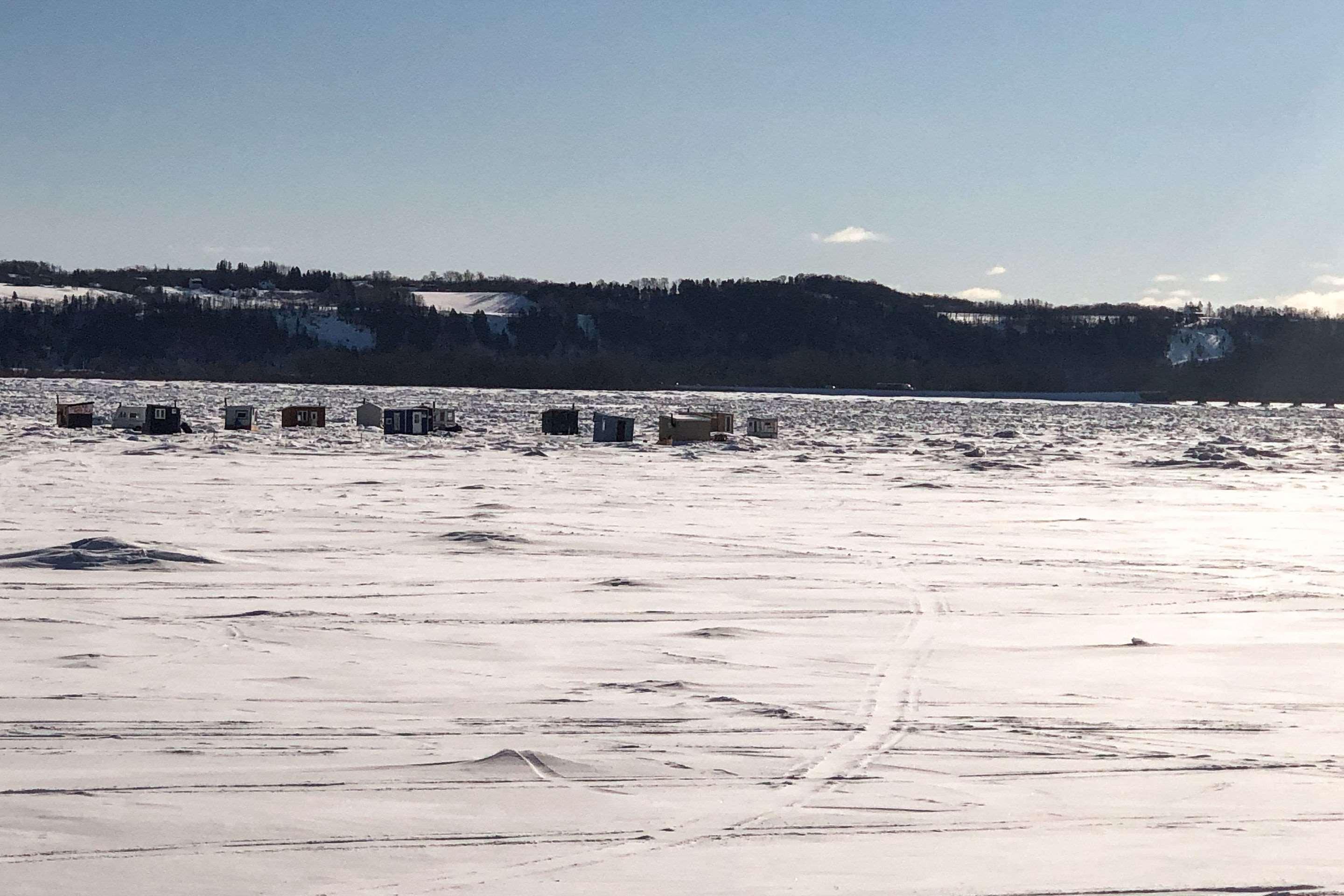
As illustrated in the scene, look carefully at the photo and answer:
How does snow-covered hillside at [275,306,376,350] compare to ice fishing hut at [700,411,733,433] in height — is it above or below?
above

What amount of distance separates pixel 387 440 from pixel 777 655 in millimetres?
23319

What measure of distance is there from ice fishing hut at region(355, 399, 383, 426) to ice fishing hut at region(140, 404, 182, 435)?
20.2 ft

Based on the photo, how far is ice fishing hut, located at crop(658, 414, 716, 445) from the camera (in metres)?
30.3

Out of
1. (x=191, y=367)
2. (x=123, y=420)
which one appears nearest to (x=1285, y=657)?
(x=123, y=420)

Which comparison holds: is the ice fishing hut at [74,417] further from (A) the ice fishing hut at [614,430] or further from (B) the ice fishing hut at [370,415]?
(A) the ice fishing hut at [614,430]

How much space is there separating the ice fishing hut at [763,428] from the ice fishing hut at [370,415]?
377 inches

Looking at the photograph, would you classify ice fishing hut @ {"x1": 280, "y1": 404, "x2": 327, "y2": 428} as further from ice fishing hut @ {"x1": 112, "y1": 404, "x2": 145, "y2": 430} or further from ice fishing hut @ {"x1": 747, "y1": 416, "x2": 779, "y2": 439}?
ice fishing hut @ {"x1": 747, "y1": 416, "x2": 779, "y2": 439}

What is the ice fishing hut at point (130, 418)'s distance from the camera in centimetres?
3034

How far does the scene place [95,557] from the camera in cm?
1029

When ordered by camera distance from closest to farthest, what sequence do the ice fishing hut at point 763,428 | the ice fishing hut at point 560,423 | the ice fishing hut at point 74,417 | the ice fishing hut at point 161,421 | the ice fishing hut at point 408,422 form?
the ice fishing hut at point 161,421 → the ice fishing hut at point 74,417 → the ice fishing hut at point 408,422 → the ice fishing hut at point 763,428 → the ice fishing hut at point 560,423

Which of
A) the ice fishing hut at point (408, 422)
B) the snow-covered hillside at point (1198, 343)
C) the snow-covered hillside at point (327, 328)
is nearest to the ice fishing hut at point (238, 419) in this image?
the ice fishing hut at point (408, 422)

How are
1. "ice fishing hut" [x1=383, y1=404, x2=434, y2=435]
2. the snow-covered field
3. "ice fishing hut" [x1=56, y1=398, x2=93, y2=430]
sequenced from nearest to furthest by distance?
the snow-covered field → "ice fishing hut" [x1=56, y1=398, x2=93, y2=430] → "ice fishing hut" [x1=383, y1=404, x2=434, y2=435]

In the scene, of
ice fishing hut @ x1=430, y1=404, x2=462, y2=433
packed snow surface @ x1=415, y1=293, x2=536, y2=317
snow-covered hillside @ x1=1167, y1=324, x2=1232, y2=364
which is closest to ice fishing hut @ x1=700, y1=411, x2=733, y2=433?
ice fishing hut @ x1=430, y1=404, x2=462, y2=433

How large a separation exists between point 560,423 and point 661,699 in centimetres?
2764
